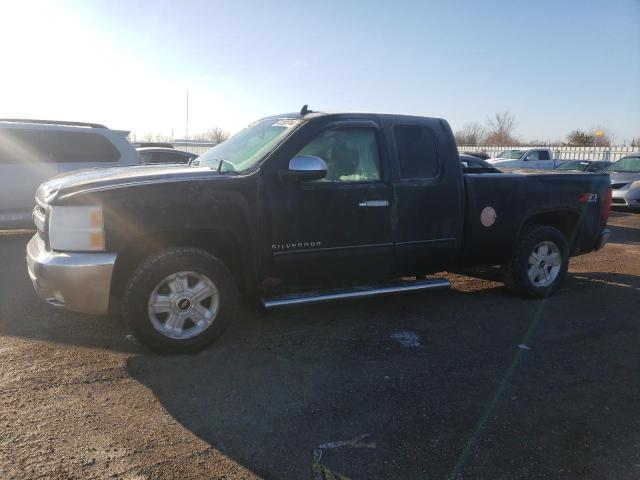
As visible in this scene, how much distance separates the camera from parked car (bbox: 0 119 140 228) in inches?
334

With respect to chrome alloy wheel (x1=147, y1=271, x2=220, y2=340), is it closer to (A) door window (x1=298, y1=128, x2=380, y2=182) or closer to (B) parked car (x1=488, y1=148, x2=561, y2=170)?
(A) door window (x1=298, y1=128, x2=380, y2=182)

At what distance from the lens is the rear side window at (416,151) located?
4.96 metres

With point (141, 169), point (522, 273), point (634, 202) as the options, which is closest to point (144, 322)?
point (141, 169)

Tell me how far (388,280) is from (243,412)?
7.53 ft

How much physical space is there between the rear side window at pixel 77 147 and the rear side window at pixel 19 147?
119 mm

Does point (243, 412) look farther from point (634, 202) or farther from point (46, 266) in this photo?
point (634, 202)

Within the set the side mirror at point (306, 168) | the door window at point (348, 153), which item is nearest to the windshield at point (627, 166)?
the door window at point (348, 153)

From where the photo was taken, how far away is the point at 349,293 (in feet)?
15.3

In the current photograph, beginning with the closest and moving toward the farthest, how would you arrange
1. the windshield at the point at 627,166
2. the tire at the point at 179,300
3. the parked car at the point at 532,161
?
1. the tire at the point at 179,300
2. the windshield at the point at 627,166
3. the parked car at the point at 532,161

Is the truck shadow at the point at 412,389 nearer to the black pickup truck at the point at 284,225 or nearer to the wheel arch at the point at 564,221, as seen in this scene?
the black pickup truck at the point at 284,225

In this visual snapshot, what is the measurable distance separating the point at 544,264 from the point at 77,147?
25.4 ft

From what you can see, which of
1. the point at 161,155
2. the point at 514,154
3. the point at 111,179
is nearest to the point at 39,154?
the point at 161,155

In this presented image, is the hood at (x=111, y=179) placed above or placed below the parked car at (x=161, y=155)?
below

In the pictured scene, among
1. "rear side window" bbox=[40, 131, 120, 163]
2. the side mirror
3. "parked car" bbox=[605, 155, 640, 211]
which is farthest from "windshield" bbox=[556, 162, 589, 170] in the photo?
the side mirror
